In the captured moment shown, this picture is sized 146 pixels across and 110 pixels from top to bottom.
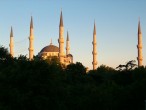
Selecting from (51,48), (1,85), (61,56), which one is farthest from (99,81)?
(51,48)

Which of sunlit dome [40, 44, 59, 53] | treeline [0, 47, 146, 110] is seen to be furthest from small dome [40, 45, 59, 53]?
treeline [0, 47, 146, 110]

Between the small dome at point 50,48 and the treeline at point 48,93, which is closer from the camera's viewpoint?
the treeline at point 48,93

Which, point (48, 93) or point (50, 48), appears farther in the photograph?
point (50, 48)

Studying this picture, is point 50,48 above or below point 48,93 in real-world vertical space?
above

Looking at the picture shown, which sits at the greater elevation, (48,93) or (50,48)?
(50,48)

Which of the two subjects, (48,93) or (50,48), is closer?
(48,93)

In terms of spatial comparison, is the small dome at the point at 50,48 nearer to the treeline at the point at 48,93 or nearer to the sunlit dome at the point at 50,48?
the sunlit dome at the point at 50,48

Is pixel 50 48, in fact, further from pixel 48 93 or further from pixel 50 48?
pixel 48 93

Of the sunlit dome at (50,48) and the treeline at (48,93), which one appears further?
the sunlit dome at (50,48)

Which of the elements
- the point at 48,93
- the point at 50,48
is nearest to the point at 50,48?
the point at 50,48

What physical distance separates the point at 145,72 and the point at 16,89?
78.1 feet

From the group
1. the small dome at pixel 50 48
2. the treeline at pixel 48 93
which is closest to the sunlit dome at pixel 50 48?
the small dome at pixel 50 48

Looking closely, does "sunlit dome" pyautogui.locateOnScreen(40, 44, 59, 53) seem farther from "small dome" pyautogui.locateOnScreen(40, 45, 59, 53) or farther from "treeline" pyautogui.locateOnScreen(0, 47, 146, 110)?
"treeline" pyautogui.locateOnScreen(0, 47, 146, 110)

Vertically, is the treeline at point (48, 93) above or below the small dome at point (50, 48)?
below
